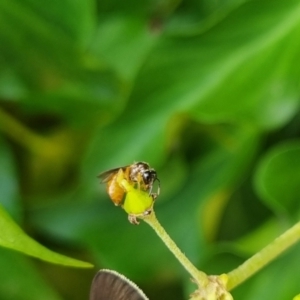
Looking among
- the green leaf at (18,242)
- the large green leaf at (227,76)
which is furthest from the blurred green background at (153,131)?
the green leaf at (18,242)

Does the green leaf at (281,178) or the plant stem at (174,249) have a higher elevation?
the plant stem at (174,249)

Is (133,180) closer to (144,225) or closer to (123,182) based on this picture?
(123,182)

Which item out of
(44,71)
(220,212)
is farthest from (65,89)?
(220,212)

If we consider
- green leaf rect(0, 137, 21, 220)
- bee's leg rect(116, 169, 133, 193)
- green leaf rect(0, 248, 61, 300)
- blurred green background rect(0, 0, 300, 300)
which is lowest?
green leaf rect(0, 248, 61, 300)

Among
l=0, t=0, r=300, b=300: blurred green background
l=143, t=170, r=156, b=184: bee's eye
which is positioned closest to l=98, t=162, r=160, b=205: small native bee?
l=143, t=170, r=156, b=184: bee's eye

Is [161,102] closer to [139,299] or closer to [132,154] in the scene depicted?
[132,154]

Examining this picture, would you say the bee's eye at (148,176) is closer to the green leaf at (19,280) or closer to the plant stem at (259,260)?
the plant stem at (259,260)

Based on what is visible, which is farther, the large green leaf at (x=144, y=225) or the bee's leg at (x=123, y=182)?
the large green leaf at (x=144, y=225)

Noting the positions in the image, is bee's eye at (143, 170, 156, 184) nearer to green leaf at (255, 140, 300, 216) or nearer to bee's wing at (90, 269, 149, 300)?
bee's wing at (90, 269, 149, 300)

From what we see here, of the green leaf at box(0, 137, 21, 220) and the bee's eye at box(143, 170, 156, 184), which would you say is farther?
the green leaf at box(0, 137, 21, 220)
